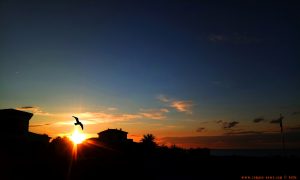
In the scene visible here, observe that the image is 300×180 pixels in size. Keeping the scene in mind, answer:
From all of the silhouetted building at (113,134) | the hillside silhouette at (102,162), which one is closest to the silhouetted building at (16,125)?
the hillside silhouette at (102,162)

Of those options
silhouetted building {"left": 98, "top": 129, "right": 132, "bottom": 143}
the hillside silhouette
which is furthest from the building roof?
silhouetted building {"left": 98, "top": 129, "right": 132, "bottom": 143}

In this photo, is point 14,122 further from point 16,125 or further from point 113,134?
point 113,134

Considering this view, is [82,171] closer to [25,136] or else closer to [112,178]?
[112,178]

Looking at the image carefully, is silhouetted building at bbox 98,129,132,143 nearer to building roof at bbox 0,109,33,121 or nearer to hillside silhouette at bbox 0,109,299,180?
hillside silhouette at bbox 0,109,299,180

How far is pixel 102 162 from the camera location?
116ft

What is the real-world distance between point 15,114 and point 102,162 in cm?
2230

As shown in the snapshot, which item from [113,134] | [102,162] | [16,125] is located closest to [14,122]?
[16,125]

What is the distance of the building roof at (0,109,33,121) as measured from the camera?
160ft

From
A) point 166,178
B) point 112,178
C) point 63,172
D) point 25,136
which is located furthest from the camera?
point 25,136

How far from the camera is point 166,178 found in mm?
40156

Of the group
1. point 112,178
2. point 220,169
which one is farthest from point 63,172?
point 220,169

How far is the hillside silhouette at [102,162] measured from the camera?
32344mm

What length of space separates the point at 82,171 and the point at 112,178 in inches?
138

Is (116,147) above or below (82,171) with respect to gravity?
above
